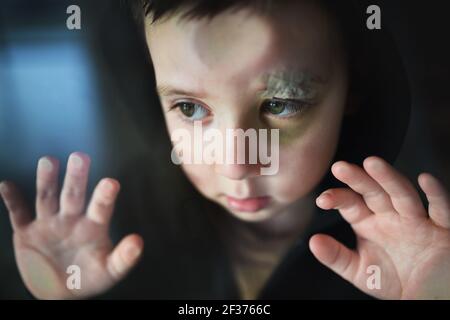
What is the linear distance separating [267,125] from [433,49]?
0.26 m

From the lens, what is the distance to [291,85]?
650 mm

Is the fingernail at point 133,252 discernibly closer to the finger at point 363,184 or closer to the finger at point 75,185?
the finger at point 75,185

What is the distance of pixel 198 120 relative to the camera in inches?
26.4

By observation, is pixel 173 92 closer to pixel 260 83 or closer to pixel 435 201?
pixel 260 83

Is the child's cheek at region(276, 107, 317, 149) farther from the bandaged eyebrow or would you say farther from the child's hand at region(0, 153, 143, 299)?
the child's hand at region(0, 153, 143, 299)

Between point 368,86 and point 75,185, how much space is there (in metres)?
0.44

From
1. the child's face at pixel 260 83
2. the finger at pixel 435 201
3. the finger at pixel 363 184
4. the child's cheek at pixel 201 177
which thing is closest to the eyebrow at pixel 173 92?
the child's face at pixel 260 83

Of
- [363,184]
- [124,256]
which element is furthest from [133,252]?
[363,184]

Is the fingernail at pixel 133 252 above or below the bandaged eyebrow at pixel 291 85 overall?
below

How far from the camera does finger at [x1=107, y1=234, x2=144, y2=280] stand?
2.35 ft

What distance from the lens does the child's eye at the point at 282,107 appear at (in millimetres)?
651

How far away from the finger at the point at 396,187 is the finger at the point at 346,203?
0.12ft

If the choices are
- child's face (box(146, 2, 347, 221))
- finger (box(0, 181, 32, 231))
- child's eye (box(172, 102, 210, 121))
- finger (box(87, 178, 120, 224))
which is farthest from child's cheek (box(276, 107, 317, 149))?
finger (box(0, 181, 32, 231))

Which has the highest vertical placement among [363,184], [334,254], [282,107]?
[282,107]
